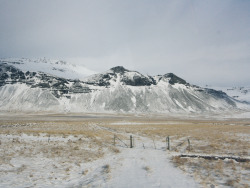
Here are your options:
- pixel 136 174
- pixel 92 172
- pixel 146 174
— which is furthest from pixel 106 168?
pixel 146 174

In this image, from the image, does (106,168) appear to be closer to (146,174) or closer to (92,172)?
(92,172)

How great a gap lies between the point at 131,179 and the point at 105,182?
1.75 metres

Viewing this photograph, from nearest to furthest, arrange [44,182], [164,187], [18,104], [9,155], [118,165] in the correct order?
[164,187] < [44,182] < [118,165] < [9,155] < [18,104]

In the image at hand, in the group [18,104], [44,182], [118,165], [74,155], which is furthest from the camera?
[18,104]

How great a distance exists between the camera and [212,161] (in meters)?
17.1

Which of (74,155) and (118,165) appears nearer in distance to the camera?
(118,165)

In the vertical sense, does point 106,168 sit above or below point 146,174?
below

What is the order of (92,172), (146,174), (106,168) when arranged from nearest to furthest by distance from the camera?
(146,174) < (92,172) < (106,168)

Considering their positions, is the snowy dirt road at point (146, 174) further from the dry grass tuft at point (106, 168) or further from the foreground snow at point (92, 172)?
the dry grass tuft at point (106, 168)

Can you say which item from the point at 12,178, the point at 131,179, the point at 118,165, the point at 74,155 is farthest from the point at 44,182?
the point at 74,155

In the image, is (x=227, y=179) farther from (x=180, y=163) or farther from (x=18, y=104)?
(x=18, y=104)

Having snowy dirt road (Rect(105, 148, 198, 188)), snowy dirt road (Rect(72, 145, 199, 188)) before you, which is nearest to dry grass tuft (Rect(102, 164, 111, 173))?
snowy dirt road (Rect(72, 145, 199, 188))

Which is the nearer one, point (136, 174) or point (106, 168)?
point (136, 174)

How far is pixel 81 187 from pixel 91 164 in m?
6.07
